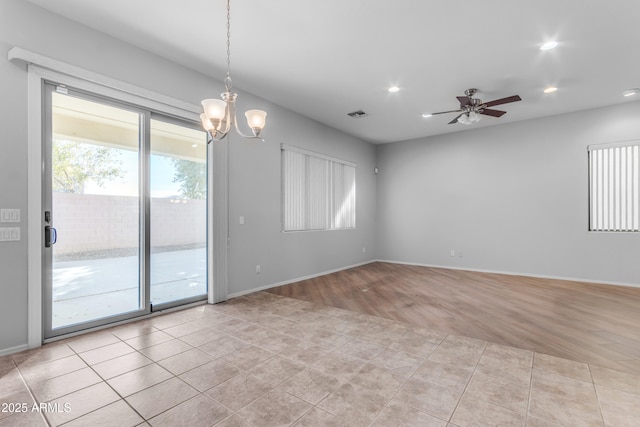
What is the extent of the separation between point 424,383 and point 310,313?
5.83 feet

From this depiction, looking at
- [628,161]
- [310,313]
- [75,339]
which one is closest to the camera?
[75,339]

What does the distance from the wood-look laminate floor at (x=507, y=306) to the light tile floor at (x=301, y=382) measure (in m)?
0.38

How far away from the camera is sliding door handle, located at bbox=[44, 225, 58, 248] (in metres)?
2.80

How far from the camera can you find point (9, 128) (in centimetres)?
258

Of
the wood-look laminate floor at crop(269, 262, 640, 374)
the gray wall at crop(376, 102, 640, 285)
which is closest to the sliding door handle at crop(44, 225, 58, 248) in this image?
the wood-look laminate floor at crop(269, 262, 640, 374)

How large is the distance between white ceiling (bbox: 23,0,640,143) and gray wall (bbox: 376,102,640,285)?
0.87m

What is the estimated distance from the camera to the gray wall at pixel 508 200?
522cm

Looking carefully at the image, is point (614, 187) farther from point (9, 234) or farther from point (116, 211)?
point (9, 234)

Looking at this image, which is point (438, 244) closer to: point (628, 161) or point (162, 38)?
point (628, 161)

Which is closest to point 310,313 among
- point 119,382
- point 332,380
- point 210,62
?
point 332,380

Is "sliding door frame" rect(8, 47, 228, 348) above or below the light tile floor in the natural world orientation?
above

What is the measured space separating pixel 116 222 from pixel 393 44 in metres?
3.73

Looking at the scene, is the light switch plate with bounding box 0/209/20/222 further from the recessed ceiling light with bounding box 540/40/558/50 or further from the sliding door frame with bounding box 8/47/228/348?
the recessed ceiling light with bounding box 540/40/558/50

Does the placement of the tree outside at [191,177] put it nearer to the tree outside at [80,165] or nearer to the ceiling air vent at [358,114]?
the tree outside at [80,165]
